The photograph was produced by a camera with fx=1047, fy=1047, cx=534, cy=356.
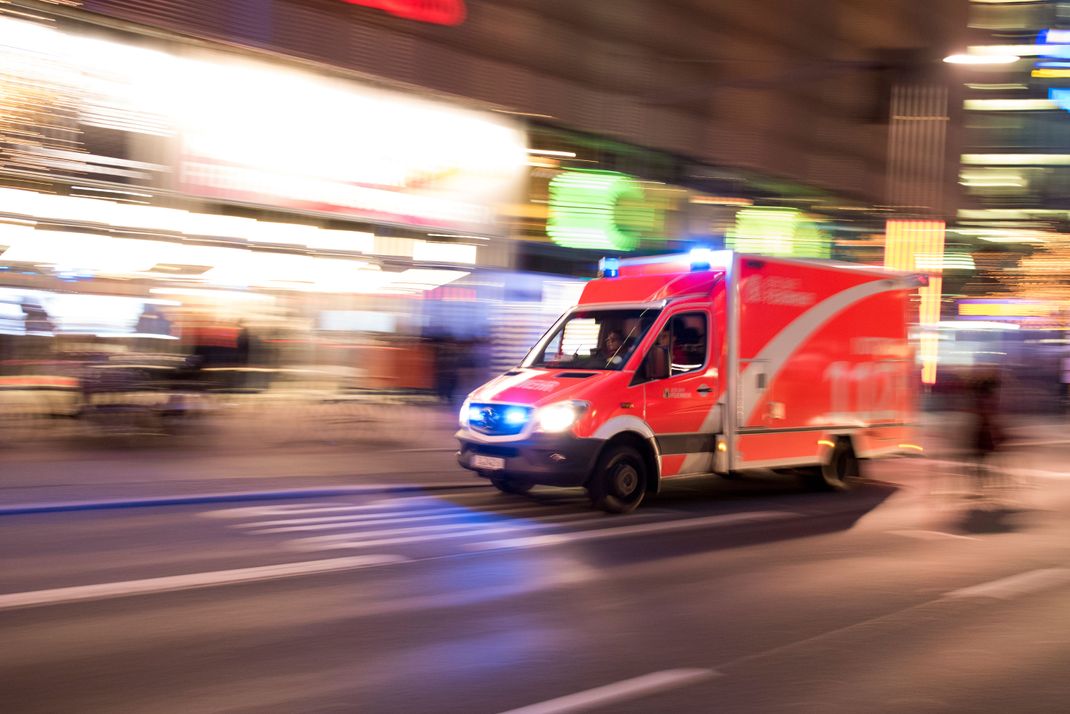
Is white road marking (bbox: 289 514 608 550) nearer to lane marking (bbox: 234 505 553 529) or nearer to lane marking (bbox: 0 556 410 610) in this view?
lane marking (bbox: 234 505 553 529)

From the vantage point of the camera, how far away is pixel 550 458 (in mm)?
10359

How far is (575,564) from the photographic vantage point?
8.28 meters

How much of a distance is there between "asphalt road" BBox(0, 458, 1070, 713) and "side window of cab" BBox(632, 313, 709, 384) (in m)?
1.52

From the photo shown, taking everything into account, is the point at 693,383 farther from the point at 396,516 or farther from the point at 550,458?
the point at 396,516

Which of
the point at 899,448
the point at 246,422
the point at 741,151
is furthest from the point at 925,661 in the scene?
the point at 741,151

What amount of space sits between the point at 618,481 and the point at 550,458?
2.87 ft

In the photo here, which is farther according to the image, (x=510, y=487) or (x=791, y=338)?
(x=791, y=338)

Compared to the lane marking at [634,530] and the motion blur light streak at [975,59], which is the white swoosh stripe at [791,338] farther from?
the motion blur light streak at [975,59]

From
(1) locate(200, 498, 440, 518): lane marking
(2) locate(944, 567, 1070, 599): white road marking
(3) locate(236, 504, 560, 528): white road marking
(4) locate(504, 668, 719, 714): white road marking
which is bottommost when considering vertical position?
(1) locate(200, 498, 440, 518): lane marking

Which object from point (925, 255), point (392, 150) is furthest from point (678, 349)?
point (925, 255)

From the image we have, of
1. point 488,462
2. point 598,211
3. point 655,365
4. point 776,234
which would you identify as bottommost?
point 488,462

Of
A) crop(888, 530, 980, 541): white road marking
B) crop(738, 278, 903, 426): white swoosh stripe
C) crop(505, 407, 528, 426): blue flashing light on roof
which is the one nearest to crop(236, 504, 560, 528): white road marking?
crop(505, 407, 528, 426): blue flashing light on roof

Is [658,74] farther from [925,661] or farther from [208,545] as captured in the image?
[925,661]

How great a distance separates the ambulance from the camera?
10.6 metres
